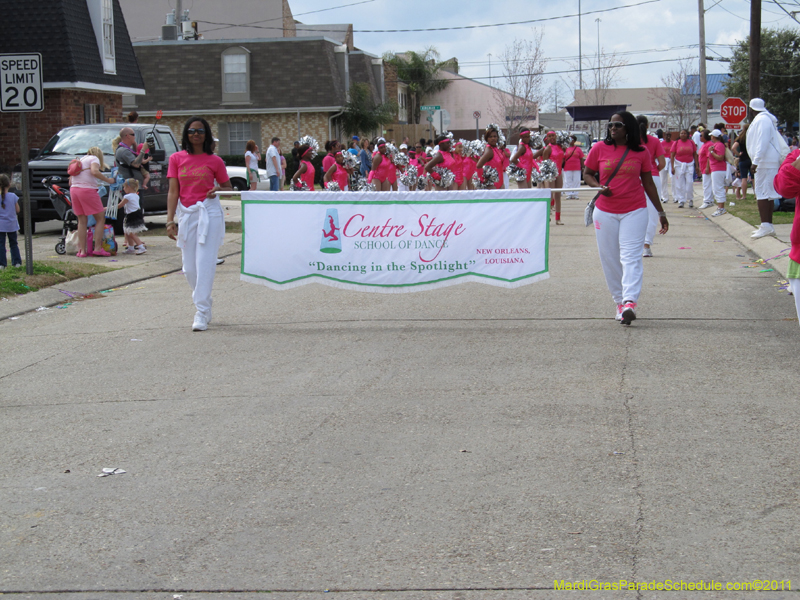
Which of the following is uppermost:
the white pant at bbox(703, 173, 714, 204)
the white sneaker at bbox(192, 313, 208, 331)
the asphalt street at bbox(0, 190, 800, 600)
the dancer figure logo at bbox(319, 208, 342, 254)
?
the white pant at bbox(703, 173, 714, 204)

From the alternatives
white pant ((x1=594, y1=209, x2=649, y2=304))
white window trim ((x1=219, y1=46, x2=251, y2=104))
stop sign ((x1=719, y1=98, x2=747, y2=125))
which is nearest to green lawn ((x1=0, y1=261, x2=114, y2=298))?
white pant ((x1=594, y1=209, x2=649, y2=304))

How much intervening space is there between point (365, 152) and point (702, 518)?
25.5 meters

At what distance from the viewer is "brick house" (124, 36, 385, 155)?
41594 mm

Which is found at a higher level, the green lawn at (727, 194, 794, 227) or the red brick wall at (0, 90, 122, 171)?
the red brick wall at (0, 90, 122, 171)

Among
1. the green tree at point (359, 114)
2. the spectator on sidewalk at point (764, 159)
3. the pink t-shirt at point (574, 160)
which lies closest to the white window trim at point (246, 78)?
the green tree at point (359, 114)

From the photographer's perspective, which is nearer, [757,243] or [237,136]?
[757,243]

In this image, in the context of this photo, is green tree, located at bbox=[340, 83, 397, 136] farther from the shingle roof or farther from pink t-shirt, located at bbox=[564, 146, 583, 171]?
pink t-shirt, located at bbox=[564, 146, 583, 171]

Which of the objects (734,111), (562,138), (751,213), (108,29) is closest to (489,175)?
(562,138)

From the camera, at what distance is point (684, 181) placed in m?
25.5

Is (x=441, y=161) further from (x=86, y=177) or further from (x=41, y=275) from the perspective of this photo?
(x=41, y=275)

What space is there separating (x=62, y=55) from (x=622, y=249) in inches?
820

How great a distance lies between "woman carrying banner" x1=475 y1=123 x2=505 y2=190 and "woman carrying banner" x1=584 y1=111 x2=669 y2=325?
367 inches

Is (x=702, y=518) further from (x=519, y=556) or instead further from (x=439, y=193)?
(x=439, y=193)

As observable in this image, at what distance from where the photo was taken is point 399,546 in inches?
160
